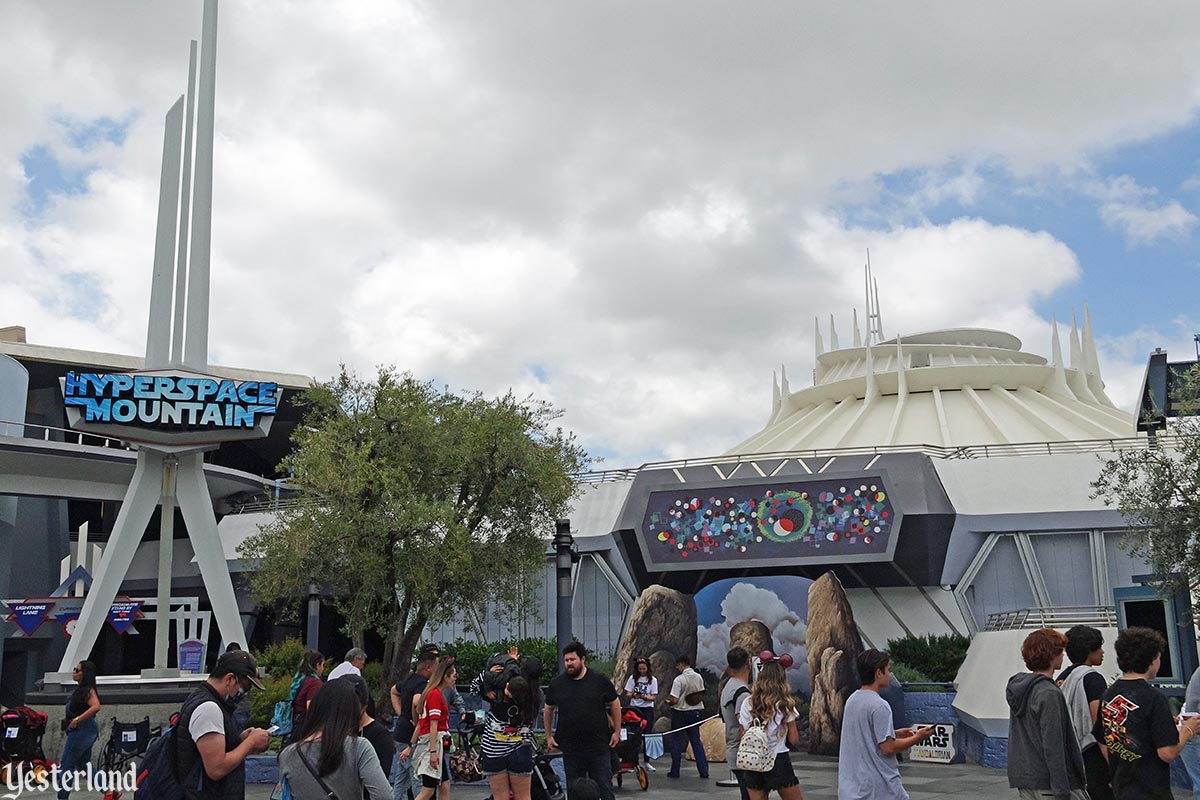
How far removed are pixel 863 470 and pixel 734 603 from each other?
5.83 metres

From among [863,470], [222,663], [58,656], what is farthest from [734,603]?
[58,656]

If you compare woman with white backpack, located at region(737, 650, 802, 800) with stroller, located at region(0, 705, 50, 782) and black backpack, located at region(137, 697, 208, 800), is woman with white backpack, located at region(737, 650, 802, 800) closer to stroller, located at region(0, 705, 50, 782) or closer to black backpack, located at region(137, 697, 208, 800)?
black backpack, located at region(137, 697, 208, 800)

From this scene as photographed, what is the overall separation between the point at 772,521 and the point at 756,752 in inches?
774

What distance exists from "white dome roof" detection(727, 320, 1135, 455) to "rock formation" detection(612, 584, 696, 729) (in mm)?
13139

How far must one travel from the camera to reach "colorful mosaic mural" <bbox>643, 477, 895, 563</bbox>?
90.1ft

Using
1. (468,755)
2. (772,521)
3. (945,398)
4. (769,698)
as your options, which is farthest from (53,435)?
(769,698)

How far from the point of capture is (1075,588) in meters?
28.2

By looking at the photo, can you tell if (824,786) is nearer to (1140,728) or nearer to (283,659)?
(1140,728)

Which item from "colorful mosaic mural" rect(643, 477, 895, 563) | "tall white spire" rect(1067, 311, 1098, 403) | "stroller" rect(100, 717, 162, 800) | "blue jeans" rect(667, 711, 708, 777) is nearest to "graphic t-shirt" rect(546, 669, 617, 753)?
"blue jeans" rect(667, 711, 708, 777)

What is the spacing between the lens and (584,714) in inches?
365

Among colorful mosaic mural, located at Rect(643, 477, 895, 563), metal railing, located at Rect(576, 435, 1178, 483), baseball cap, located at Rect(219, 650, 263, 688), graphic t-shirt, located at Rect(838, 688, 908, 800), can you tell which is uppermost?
metal railing, located at Rect(576, 435, 1178, 483)

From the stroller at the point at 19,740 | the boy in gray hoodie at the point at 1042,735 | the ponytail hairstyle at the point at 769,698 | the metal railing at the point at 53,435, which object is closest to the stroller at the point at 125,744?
the stroller at the point at 19,740

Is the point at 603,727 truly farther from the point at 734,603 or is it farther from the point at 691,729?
the point at 734,603

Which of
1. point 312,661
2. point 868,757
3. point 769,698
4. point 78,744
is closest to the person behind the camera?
point 868,757
